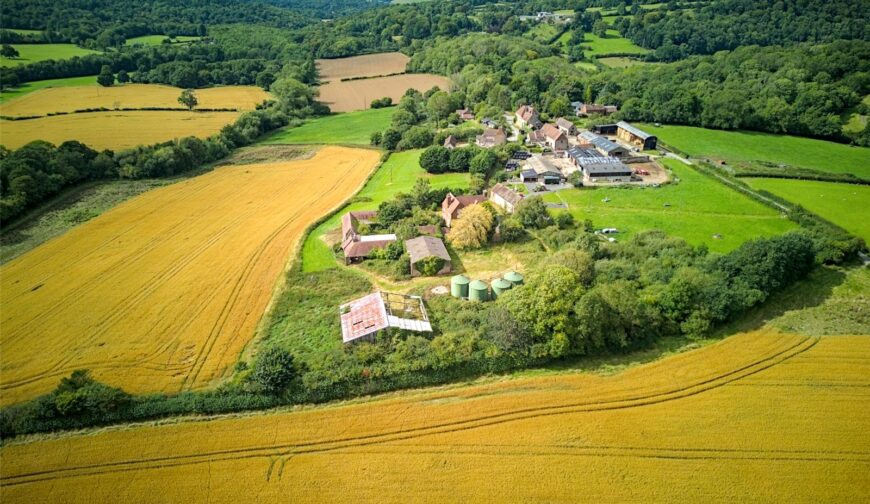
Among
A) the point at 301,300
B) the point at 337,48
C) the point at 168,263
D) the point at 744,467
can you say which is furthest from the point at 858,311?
the point at 337,48

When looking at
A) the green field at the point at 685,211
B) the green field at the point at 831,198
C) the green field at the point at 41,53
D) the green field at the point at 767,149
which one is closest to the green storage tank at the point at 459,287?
the green field at the point at 685,211

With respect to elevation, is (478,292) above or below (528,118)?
below

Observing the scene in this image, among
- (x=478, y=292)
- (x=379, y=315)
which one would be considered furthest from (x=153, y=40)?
(x=478, y=292)

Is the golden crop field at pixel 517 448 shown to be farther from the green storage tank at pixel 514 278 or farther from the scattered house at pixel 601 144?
the scattered house at pixel 601 144

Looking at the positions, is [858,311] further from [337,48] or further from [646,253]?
[337,48]

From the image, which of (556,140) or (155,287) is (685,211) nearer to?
(556,140)

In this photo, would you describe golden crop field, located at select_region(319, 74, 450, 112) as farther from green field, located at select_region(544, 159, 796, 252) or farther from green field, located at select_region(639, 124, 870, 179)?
green field, located at select_region(544, 159, 796, 252)
